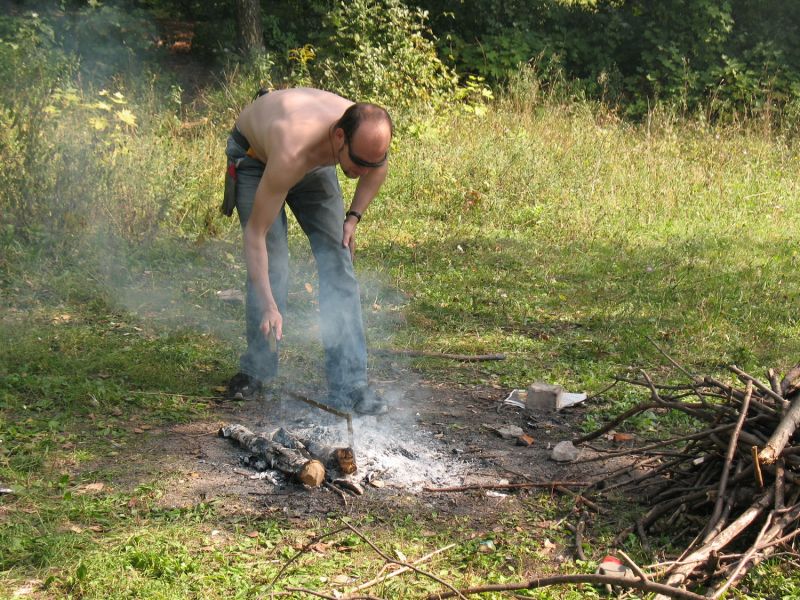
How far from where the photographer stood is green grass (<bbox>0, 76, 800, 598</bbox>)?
3266 millimetres

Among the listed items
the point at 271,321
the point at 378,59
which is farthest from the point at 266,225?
the point at 378,59

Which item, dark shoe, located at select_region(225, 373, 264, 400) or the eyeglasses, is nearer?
the eyeglasses

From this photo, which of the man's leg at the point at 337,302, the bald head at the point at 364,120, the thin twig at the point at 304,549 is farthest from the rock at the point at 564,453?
the bald head at the point at 364,120

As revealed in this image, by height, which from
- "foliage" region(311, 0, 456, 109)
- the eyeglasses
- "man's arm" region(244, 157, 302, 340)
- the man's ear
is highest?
"foliage" region(311, 0, 456, 109)

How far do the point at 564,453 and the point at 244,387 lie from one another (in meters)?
1.74

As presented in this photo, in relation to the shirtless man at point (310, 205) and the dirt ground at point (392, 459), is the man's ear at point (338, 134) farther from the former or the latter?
the dirt ground at point (392, 459)

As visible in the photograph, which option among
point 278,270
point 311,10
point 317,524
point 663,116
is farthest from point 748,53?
point 317,524

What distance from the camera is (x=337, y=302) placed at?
4574 millimetres

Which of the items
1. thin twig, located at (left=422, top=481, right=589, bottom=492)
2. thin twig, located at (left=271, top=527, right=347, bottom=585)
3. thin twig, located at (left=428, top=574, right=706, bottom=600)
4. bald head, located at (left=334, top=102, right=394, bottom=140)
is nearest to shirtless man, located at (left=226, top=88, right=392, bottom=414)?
bald head, located at (left=334, top=102, right=394, bottom=140)

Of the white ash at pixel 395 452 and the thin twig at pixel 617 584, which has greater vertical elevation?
the thin twig at pixel 617 584

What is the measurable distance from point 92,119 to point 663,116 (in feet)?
23.1

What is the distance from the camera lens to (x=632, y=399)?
190 inches

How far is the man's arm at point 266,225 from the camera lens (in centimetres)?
385

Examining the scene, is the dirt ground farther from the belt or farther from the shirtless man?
the belt
